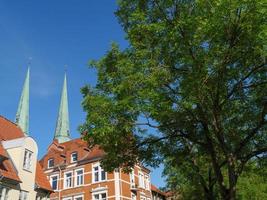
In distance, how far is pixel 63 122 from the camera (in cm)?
7344

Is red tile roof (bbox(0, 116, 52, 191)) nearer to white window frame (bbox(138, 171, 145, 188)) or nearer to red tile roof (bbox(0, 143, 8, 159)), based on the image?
red tile roof (bbox(0, 143, 8, 159))

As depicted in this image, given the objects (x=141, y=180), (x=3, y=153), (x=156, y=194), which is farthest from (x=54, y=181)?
(x=3, y=153)

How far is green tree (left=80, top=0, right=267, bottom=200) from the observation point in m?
13.4

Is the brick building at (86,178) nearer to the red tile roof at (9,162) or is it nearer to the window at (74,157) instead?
the window at (74,157)

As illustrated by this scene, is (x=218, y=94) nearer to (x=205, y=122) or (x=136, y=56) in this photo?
(x=205, y=122)

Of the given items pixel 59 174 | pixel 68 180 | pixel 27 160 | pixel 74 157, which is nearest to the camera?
pixel 27 160

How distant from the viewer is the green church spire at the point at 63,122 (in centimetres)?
7050

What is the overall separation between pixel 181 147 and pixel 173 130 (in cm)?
173

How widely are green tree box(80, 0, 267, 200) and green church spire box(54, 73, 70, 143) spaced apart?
181 feet

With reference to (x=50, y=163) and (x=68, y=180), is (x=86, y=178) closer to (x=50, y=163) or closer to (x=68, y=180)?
(x=68, y=180)

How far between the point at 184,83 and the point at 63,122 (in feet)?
202

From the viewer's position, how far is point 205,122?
49.6ft

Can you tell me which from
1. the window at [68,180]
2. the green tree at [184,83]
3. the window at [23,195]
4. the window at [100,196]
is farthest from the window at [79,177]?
the green tree at [184,83]

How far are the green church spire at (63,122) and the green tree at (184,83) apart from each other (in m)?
55.1
